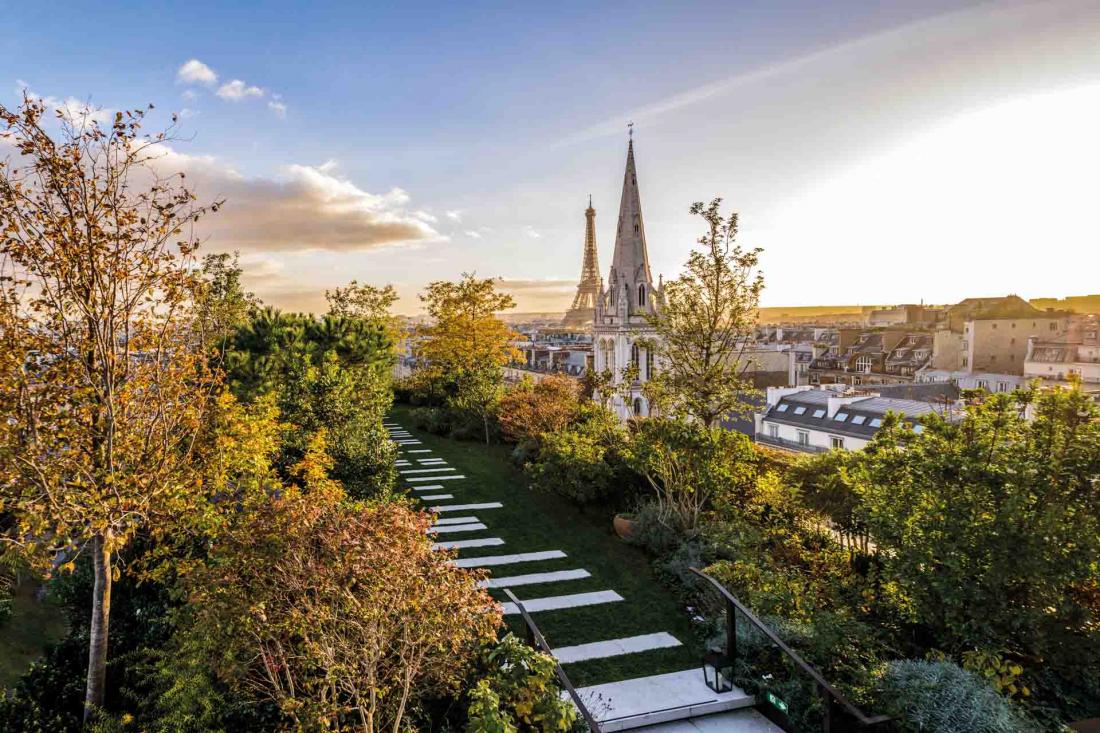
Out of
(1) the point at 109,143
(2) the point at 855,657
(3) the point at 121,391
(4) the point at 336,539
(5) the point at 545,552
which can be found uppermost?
(1) the point at 109,143

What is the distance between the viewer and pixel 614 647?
7.50 metres

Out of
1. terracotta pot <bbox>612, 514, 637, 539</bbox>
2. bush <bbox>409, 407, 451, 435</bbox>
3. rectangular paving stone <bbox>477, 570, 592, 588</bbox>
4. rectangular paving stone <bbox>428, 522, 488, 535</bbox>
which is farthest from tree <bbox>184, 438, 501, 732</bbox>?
bush <bbox>409, 407, 451, 435</bbox>

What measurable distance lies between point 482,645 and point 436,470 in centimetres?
1185

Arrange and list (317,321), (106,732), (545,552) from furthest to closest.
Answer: (317,321)
(545,552)
(106,732)

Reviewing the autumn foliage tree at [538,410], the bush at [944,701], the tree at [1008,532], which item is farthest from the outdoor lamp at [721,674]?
the autumn foliage tree at [538,410]

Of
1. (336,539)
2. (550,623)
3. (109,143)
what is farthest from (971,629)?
(109,143)

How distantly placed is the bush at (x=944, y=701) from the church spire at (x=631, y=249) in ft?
163

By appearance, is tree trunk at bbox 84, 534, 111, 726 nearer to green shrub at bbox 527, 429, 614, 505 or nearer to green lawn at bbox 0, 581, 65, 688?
green lawn at bbox 0, 581, 65, 688

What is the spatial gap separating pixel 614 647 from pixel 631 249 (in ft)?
163

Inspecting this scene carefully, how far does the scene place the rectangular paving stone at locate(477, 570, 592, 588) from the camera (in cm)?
966

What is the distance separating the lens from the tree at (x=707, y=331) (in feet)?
44.6

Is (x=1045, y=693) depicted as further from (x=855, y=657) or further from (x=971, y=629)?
(x=855, y=657)

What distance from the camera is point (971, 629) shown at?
20.2 ft

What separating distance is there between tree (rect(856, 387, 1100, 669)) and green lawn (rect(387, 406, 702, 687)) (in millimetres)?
2872
